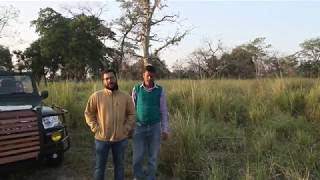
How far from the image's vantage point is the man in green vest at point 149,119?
6234 millimetres

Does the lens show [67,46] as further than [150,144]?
Yes

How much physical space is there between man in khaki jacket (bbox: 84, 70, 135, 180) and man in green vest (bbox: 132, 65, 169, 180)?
28 cm

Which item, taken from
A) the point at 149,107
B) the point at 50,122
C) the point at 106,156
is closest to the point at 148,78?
the point at 149,107

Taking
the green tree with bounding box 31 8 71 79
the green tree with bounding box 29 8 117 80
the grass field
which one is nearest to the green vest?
the grass field

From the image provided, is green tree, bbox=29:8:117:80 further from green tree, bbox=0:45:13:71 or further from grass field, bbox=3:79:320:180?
grass field, bbox=3:79:320:180

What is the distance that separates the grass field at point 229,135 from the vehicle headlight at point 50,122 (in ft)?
2.92

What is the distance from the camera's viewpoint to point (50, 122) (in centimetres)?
655

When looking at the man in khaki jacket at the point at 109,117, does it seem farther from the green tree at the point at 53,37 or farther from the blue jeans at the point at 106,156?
the green tree at the point at 53,37

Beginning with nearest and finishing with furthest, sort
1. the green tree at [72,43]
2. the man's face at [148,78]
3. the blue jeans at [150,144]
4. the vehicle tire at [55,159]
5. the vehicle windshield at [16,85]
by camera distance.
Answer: the man's face at [148,78] → the blue jeans at [150,144] → the vehicle tire at [55,159] → the vehicle windshield at [16,85] → the green tree at [72,43]

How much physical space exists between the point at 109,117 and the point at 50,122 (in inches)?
45.3

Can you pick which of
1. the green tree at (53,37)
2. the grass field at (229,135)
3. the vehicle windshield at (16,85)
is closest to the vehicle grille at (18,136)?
the grass field at (229,135)

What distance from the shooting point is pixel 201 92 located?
10.6 m

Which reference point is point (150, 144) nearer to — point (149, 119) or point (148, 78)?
point (149, 119)

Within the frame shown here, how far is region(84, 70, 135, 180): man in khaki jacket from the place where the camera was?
5879mm
